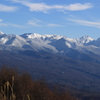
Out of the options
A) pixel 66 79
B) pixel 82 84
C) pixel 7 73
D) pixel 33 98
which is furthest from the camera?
pixel 66 79

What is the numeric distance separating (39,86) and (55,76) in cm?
16774

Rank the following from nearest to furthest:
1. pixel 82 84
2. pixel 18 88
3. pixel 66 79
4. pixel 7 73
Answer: pixel 18 88 < pixel 7 73 < pixel 82 84 < pixel 66 79

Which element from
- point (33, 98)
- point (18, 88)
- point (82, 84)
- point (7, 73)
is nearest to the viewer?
point (33, 98)

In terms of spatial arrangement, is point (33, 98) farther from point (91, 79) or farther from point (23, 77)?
point (91, 79)

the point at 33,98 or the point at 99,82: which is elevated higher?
the point at 33,98

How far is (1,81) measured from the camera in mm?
23484

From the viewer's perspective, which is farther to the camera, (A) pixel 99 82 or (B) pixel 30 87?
(A) pixel 99 82

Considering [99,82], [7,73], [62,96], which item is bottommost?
[99,82]

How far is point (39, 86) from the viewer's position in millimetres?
24234

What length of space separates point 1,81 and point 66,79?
161181 mm

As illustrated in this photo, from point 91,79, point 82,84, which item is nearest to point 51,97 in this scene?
point 82,84

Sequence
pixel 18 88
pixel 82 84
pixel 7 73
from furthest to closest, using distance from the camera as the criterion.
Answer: pixel 82 84 < pixel 7 73 < pixel 18 88

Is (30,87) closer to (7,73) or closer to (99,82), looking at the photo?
(7,73)

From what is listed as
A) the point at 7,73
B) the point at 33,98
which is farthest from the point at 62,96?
the point at 7,73
